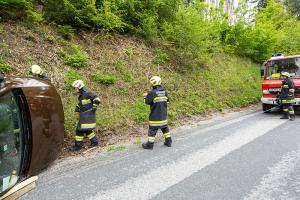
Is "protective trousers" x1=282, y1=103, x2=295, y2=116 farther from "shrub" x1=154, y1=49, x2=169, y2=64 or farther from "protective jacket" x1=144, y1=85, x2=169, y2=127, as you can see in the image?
"protective jacket" x1=144, y1=85, x2=169, y2=127

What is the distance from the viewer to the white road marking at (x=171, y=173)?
3822 mm

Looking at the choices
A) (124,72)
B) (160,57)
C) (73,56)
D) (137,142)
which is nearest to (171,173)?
(137,142)

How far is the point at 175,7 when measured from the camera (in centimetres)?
1280

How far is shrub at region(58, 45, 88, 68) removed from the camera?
28.9 ft

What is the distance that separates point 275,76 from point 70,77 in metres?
7.88

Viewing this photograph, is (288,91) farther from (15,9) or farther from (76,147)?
(15,9)

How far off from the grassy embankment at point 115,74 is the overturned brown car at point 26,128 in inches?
69.1

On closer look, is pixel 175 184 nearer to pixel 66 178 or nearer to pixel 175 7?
pixel 66 178

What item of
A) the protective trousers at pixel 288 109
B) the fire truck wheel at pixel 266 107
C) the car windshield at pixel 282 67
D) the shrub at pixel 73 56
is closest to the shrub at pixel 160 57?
the shrub at pixel 73 56

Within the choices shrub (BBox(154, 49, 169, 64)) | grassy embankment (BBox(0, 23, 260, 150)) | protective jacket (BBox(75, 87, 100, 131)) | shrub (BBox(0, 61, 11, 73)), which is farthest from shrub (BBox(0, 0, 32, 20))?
shrub (BBox(154, 49, 169, 64))

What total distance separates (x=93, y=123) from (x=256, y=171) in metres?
3.45

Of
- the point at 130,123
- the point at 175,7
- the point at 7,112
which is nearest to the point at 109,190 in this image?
the point at 7,112

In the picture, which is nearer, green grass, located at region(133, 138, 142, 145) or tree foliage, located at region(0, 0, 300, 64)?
green grass, located at region(133, 138, 142, 145)

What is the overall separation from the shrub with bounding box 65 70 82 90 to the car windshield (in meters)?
7.55
